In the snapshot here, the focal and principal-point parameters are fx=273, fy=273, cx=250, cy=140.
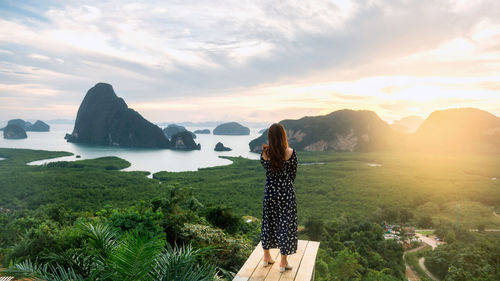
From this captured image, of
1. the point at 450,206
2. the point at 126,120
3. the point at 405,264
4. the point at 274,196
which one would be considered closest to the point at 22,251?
the point at 274,196

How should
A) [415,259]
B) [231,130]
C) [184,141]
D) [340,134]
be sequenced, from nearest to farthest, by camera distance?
[415,259] → [184,141] → [340,134] → [231,130]

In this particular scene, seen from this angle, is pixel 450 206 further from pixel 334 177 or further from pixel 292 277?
pixel 292 277

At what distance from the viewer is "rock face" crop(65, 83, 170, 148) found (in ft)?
247

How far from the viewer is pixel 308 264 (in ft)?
7.50

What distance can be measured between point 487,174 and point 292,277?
48702 millimetres

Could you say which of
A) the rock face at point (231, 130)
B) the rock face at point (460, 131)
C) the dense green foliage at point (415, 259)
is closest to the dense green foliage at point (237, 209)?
the dense green foliage at point (415, 259)

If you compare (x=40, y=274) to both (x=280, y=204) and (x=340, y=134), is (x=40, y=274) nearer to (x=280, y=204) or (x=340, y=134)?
(x=280, y=204)

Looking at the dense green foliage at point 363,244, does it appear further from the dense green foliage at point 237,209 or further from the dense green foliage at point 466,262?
the dense green foliage at point 466,262

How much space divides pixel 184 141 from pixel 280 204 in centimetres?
6906

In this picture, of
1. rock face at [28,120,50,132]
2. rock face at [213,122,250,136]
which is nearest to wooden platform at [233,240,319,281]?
rock face at [213,122,250,136]

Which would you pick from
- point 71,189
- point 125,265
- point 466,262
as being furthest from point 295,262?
point 71,189

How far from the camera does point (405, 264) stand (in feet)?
41.1

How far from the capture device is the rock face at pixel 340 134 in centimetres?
6981

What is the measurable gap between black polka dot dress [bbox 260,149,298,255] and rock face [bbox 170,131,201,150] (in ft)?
222
